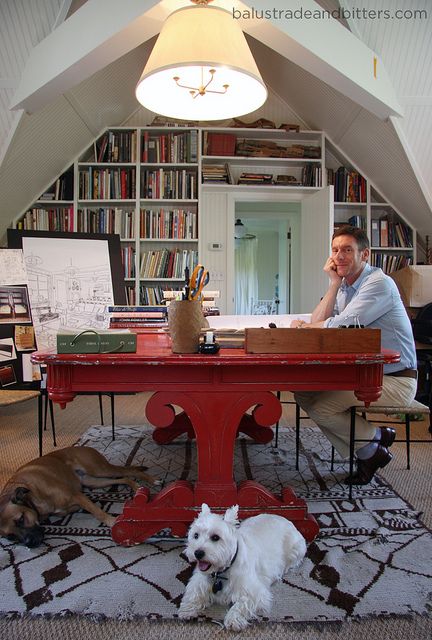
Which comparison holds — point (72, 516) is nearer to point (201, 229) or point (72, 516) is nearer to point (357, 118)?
point (201, 229)

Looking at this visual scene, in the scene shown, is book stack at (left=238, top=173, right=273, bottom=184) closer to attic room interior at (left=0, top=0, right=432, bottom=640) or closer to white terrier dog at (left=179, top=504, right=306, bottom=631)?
attic room interior at (left=0, top=0, right=432, bottom=640)

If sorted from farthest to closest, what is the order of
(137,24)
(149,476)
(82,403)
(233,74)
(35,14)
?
1. (82,403)
2. (35,14)
3. (137,24)
4. (149,476)
5. (233,74)

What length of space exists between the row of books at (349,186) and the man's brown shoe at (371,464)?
10.6 ft

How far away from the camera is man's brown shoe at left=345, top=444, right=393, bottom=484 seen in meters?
2.15

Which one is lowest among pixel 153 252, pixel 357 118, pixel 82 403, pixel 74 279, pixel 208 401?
pixel 82 403

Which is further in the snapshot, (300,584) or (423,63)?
(423,63)

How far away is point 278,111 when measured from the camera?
4.96 m

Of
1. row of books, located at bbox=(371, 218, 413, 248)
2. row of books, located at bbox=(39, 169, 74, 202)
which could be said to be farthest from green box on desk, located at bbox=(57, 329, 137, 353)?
row of books, located at bbox=(371, 218, 413, 248)

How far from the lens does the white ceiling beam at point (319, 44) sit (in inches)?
114

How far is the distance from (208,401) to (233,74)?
4.20 ft

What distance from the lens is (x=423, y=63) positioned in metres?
3.21

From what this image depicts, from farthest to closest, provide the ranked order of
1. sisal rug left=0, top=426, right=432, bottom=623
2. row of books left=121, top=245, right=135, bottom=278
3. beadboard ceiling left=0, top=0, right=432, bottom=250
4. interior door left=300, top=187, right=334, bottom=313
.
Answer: row of books left=121, top=245, right=135, bottom=278
interior door left=300, top=187, right=334, bottom=313
beadboard ceiling left=0, top=0, right=432, bottom=250
sisal rug left=0, top=426, right=432, bottom=623

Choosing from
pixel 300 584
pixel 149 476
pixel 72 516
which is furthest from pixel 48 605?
pixel 149 476

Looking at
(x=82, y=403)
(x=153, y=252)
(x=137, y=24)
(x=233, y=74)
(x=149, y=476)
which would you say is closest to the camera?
(x=233, y=74)
